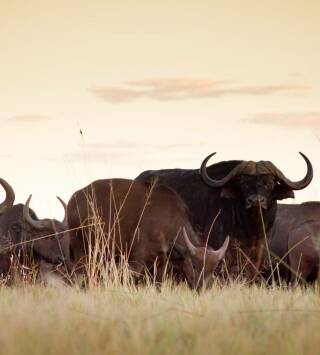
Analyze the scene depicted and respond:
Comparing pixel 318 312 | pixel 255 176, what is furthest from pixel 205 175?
pixel 318 312

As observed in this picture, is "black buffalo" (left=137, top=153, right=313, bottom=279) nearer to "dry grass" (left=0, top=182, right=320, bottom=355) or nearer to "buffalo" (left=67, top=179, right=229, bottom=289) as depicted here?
"buffalo" (left=67, top=179, right=229, bottom=289)

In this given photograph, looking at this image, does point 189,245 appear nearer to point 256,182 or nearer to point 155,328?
point 256,182

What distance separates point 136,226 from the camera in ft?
38.3

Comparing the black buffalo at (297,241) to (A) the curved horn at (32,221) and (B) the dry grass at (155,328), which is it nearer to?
(A) the curved horn at (32,221)

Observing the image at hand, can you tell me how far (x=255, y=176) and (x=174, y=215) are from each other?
4.16ft

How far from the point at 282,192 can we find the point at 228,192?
0.74 metres

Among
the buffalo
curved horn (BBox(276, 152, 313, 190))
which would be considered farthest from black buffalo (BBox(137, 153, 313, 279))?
the buffalo

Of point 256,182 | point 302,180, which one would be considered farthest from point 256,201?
point 302,180

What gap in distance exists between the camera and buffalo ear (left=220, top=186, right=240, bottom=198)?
1237 cm

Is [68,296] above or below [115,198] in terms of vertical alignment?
below

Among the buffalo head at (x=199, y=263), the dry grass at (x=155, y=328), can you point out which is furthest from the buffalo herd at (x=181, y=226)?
the dry grass at (x=155, y=328)

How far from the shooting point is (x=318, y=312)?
18.1 ft

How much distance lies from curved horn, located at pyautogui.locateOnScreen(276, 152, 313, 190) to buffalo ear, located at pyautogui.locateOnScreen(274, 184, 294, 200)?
73 mm

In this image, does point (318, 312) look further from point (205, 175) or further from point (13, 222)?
point (13, 222)
